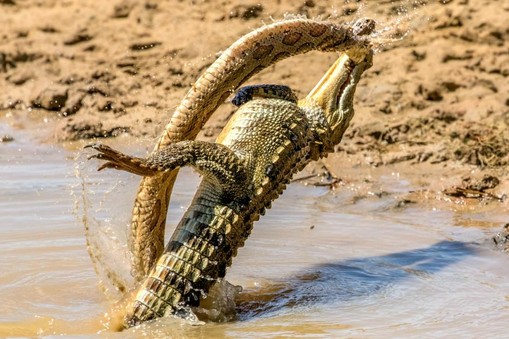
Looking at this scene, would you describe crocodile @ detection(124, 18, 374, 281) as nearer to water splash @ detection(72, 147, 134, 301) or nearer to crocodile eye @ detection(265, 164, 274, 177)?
water splash @ detection(72, 147, 134, 301)

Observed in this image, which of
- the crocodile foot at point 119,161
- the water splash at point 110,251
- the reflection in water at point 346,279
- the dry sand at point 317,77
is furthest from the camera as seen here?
the dry sand at point 317,77

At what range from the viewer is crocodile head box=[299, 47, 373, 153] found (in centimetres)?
532

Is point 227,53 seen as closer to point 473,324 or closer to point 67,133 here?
point 473,324

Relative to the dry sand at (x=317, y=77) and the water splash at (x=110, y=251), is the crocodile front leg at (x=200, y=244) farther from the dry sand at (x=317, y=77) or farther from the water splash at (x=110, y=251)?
the dry sand at (x=317, y=77)

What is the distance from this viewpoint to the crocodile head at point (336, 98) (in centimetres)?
532

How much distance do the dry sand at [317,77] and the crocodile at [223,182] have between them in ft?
8.26

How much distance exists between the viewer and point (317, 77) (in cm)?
942

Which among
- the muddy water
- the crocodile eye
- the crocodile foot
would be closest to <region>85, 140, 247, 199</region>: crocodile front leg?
the crocodile foot

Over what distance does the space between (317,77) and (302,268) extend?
3.68 m

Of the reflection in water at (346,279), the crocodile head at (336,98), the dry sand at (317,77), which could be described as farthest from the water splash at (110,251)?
the dry sand at (317,77)

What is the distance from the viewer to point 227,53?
5031 mm

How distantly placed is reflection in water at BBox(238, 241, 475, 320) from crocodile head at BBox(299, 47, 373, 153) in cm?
73

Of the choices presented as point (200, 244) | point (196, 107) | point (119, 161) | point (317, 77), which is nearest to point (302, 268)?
point (200, 244)

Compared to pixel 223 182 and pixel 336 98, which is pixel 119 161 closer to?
pixel 223 182
